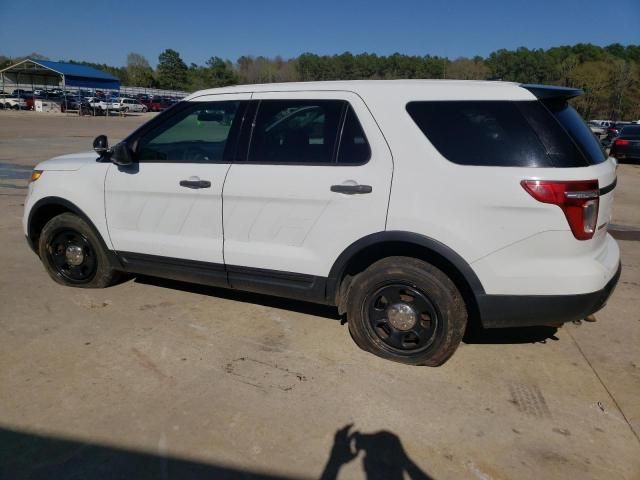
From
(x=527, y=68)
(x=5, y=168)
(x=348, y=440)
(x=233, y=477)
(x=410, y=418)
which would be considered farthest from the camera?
(x=527, y=68)

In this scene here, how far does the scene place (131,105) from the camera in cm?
5553

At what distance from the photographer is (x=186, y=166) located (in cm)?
379

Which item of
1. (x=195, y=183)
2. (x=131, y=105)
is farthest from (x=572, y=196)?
(x=131, y=105)

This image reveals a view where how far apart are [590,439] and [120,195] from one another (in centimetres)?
365

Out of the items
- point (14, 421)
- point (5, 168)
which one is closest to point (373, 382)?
point (14, 421)

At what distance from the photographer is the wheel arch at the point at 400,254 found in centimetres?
304

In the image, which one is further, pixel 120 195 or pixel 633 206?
A: pixel 633 206

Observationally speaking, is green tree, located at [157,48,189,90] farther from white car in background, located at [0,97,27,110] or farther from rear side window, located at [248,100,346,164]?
rear side window, located at [248,100,346,164]

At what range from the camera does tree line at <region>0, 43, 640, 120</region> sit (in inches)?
2899

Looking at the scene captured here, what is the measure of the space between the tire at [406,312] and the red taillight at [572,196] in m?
0.76

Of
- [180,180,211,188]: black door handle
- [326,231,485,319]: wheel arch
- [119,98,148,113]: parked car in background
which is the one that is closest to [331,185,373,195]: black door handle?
[326,231,485,319]: wheel arch

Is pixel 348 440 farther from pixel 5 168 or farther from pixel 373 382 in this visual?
pixel 5 168

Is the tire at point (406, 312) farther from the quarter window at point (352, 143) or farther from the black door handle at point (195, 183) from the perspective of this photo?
the black door handle at point (195, 183)

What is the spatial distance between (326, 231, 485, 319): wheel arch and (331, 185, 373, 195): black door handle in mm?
291
